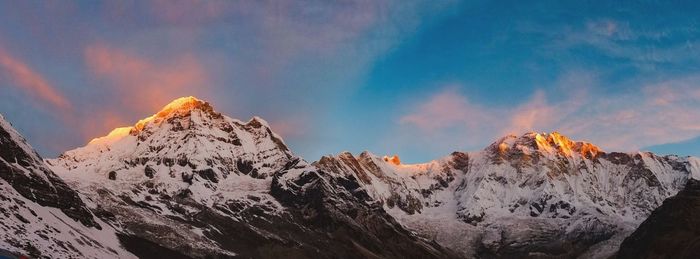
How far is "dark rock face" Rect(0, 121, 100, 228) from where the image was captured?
6969 inches

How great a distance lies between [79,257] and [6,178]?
45029 mm

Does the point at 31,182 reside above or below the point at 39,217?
above

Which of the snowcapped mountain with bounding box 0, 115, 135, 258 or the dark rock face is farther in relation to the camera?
the dark rock face

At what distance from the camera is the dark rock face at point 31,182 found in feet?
581

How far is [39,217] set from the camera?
158000 millimetres

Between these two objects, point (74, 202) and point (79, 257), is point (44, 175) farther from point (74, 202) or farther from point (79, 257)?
point (79, 257)

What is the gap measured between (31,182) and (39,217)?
29.1 m

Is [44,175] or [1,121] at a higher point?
[1,121]

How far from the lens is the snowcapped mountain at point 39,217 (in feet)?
442

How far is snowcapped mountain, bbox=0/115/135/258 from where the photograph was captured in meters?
135

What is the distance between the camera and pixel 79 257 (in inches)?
5669

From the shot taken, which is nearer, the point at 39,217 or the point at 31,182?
the point at 39,217

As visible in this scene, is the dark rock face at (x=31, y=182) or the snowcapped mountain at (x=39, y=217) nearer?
the snowcapped mountain at (x=39, y=217)

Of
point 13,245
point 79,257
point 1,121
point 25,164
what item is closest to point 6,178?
point 25,164
